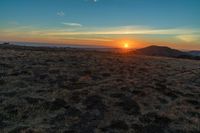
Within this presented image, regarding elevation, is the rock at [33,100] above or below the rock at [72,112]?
above

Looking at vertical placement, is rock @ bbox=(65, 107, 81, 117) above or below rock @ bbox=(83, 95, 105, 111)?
below

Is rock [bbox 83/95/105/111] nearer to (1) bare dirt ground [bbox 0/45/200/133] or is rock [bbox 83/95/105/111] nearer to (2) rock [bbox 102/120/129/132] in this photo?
(1) bare dirt ground [bbox 0/45/200/133]

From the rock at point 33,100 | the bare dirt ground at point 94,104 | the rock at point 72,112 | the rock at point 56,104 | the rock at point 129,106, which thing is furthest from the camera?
the rock at point 33,100

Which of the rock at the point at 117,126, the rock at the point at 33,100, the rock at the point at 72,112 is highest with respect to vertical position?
the rock at the point at 33,100

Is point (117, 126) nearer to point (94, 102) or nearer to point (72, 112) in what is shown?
point (72, 112)

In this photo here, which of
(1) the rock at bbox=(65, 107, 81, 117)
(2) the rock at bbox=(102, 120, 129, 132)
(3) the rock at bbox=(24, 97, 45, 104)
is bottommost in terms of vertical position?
(2) the rock at bbox=(102, 120, 129, 132)

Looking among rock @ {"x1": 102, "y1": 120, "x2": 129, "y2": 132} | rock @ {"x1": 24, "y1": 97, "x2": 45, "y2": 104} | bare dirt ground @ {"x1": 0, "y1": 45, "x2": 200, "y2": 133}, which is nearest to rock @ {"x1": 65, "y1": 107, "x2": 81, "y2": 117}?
bare dirt ground @ {"x1": 0, "y1": 45, "x2": 200, "y2": 133}

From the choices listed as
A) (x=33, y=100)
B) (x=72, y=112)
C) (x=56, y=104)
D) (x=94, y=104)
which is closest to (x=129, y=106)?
(x=94, y=104)

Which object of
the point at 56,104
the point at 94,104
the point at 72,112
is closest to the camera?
the point at 72,112

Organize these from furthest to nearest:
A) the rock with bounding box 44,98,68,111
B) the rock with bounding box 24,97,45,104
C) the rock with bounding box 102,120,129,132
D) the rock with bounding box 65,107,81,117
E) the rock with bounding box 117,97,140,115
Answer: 1. the rock with bounding box 24,97,45,104
2. the rock with bounding box 117,97,140,115
3. the rock with bounding box 44,98,68,111
4. the rock with bounding box 65,107,81,117
5. the rock with bounding box 102,120,129,132

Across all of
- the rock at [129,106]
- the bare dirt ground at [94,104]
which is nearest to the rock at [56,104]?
the bare dirt ground at [94,104]

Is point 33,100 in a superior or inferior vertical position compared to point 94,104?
superior

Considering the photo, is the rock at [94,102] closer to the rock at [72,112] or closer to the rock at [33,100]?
the rock at [72,112]

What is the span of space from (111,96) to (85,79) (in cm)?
692
